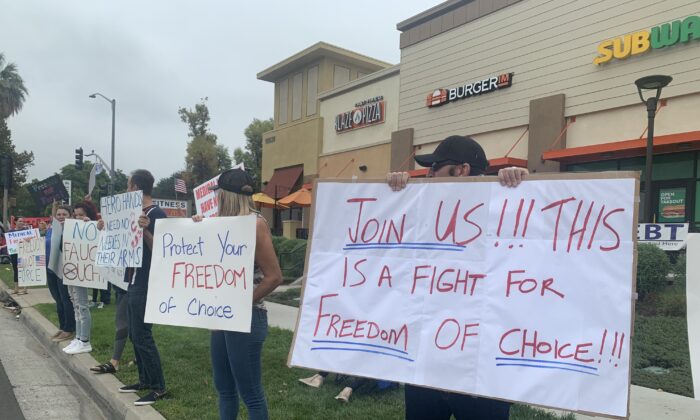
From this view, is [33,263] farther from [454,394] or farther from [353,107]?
[353,107]

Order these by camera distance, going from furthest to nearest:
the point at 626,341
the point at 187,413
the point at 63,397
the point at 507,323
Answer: the point at 63,397, the point at 187,413, the point at 507,323, the point at 626,341

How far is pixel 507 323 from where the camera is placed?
2.20m

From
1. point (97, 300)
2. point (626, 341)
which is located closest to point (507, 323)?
point (626, 341)

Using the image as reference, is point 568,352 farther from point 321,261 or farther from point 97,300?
point 97,300

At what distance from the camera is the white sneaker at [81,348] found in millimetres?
5828

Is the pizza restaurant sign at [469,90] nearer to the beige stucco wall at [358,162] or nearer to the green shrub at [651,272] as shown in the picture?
the beige stucco wall at [358,162]

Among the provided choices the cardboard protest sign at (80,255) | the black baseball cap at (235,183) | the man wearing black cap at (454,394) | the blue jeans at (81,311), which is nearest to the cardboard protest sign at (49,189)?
the cardboard protest sign at (80,255)

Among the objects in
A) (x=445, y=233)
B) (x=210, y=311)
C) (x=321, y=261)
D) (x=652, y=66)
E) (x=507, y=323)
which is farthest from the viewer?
(x=652, y=66)

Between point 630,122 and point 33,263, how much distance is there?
13.0 metres

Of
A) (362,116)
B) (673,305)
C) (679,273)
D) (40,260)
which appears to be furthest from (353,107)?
(673,305)

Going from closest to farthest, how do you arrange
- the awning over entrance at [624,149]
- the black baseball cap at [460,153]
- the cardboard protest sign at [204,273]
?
1. the black baseball cap at [460,153]
2. the cardboard protest sign at [204,273]
3. the awning over entrance at [624,149]

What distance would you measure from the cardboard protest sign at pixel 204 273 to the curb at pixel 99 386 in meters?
1.11

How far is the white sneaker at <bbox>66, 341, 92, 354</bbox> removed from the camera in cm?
583

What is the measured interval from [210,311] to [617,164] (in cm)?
1254
